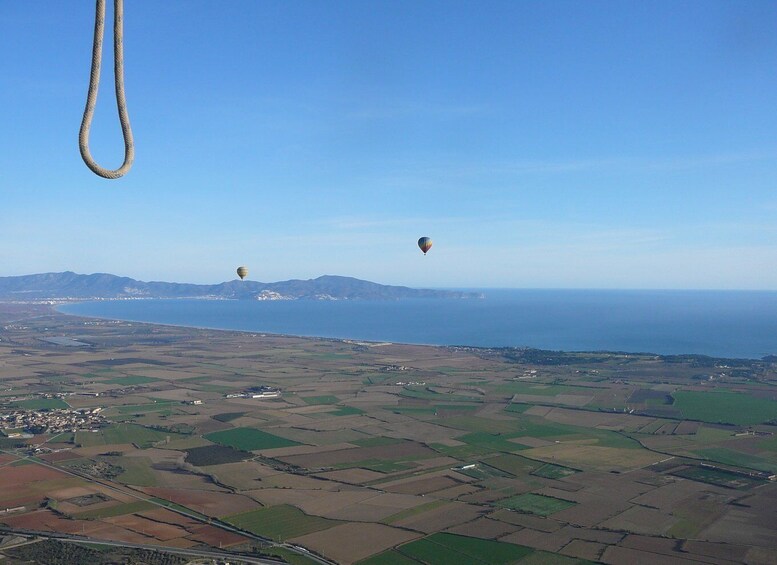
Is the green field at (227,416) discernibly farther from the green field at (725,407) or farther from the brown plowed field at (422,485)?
the green field at (725,407)

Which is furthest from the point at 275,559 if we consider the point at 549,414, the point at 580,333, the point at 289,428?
the point at 580,333

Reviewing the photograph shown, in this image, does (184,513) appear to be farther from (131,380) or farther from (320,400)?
(131,380)

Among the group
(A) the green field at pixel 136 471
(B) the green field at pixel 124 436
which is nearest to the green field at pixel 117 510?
(A) the green field at pixel 136 471

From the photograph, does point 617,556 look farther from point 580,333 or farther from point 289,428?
point 580,333

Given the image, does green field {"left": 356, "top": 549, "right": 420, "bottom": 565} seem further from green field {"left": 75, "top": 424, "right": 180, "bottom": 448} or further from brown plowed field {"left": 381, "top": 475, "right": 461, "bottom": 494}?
green field {"left": 75, "top": 424, "right": 180, "bottom": 448}

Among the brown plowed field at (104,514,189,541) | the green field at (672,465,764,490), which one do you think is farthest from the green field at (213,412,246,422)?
the green field at (672,465,764,490)
